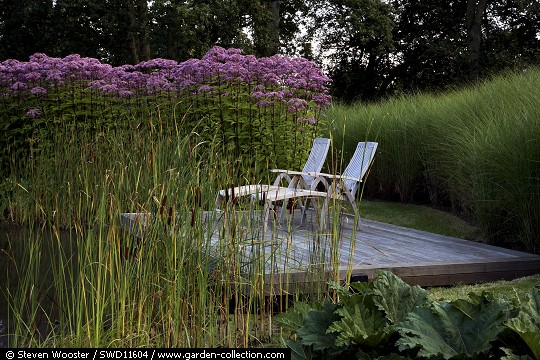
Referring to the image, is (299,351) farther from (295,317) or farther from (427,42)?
(427,42)

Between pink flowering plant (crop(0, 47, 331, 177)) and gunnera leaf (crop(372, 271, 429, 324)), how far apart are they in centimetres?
505

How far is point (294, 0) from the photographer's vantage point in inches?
848

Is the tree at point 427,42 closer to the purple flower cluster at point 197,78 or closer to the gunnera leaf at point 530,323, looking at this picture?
the purple flower cluster at point 197,78

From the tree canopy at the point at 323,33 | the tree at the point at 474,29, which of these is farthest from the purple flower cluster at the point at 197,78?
the tree at the point at 474,29

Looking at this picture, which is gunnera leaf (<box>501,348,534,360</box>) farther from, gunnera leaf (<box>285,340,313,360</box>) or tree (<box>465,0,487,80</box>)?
tree (<box>465,0,487,80</box>)

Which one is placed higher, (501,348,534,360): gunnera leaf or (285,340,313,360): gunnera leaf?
(501,348,534,360): gunnera leaf

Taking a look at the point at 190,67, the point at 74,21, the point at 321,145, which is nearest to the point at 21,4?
the point at 74,21

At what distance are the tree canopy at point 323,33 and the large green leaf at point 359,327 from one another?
566 inches

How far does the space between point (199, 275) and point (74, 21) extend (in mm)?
18023

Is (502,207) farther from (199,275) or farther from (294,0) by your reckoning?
Answer: (294,0)

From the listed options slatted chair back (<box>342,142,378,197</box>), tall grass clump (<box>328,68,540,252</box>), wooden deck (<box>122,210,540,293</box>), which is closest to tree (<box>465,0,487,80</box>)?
tall grass clump (<box>328,68,540,252</box>)

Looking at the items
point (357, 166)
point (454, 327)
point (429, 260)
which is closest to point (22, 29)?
point (357, 166)

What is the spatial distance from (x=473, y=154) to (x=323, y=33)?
16.6 meters

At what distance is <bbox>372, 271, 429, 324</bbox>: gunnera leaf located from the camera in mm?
2520
